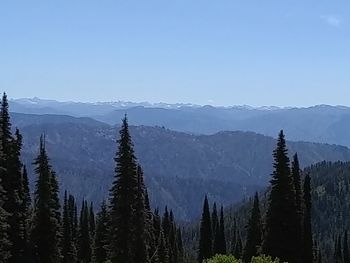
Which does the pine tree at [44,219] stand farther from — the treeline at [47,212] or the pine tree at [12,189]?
the pine tree at [12,189]

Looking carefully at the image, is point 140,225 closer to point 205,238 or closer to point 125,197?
point 125,197

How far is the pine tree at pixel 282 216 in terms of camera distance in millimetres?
51406

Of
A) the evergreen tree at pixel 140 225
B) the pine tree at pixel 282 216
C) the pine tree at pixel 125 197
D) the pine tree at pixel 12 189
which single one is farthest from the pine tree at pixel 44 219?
the pine tree at pixel 282 216

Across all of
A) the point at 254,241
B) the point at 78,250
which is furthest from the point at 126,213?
the point at 78,250

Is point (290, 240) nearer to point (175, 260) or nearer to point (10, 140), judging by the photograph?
point (10, 140)

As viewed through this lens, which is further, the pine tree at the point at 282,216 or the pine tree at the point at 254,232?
the pine tree at the point at 254,232

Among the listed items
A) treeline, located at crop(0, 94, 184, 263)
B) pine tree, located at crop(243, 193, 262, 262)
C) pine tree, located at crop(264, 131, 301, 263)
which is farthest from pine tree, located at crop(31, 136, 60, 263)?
pine tree, located at crop(243, 193, 262, 262)

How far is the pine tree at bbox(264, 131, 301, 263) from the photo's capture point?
2024 inches

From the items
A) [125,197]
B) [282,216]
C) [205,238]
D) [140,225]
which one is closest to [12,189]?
[125,197]

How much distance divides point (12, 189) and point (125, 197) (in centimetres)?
1128

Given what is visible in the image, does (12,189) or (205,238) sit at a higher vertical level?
(12,189)

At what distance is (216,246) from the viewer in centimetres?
11894

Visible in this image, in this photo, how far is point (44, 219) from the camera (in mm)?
57375

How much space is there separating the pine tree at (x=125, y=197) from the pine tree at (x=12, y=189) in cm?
992
